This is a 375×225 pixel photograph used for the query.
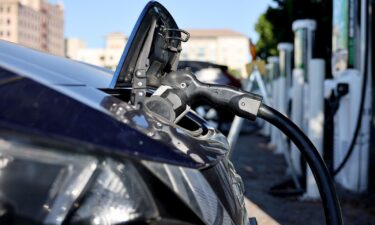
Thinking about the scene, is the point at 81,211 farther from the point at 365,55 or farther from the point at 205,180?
the point at 365,55

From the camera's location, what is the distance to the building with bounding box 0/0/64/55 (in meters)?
83.5

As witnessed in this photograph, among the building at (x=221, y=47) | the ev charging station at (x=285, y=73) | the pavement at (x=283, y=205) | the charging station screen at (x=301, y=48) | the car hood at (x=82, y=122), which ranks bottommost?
the building at (x=221, y=47)

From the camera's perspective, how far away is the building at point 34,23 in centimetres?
8354

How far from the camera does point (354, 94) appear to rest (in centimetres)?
596

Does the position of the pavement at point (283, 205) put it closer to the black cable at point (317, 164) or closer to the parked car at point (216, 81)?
the black cable at point (317, 164)

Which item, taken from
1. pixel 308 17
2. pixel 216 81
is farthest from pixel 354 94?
pixel 308 17

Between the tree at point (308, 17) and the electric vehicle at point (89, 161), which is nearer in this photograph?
the electric vehicle at point (89, 161)

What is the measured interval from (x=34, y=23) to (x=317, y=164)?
3952 inches

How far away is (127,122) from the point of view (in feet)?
3.54

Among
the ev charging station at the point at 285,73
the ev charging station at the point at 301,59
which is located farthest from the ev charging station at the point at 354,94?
the ev charging station at the point at 285,73

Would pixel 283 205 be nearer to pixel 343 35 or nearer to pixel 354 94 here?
pixel 354 94

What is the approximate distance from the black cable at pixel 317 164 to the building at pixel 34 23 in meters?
72.0

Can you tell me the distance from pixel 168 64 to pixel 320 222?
3421 mm

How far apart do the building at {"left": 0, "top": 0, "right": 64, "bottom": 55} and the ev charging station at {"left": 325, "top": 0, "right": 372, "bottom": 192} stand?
68103 millimetres
